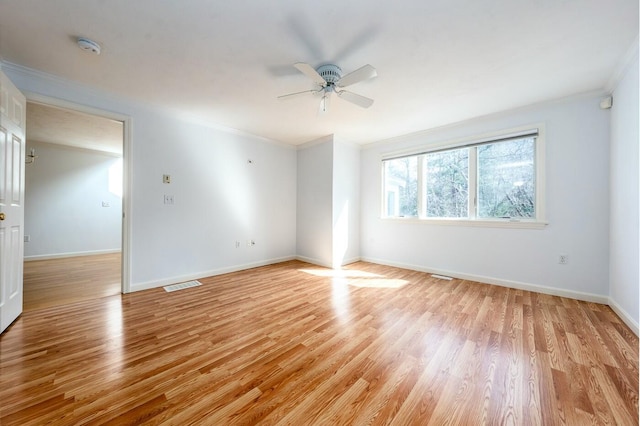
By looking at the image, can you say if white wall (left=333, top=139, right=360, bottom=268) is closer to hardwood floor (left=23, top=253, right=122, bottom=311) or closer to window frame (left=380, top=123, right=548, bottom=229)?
window frame (left=380, top=123, right=548, bottom=229)

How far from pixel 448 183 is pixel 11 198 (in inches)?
210

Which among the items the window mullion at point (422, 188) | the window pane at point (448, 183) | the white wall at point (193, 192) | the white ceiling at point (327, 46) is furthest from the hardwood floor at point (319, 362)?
the white ceiling at point (327, 46)

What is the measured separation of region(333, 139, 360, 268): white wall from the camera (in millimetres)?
4539

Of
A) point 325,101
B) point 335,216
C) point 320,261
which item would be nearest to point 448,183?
point 335,216

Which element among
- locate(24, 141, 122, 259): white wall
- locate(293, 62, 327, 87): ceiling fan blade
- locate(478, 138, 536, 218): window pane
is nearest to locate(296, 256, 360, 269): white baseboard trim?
locate(478, 138, 536, 218): window pane

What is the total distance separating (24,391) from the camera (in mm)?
1397

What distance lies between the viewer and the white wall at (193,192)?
3.12m

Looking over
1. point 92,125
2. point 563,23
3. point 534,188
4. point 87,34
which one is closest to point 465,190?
point 534,188

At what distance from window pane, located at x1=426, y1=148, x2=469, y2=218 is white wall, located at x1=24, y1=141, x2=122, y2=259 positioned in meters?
7.28

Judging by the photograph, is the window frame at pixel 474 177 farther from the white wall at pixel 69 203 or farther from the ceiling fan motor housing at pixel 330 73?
the white wall at pixel 69 203

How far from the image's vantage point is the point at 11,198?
7.23 feet

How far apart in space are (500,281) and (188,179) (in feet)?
15.9

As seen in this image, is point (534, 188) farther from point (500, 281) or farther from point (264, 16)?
point (264, 16)

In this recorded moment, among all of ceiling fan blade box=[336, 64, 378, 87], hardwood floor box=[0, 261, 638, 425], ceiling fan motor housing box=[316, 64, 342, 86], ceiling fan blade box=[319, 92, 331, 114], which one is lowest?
hardwood floor box=[0, 261, 638, 425]
